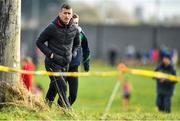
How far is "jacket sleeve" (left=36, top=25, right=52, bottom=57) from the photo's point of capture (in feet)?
36.0

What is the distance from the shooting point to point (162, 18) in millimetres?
58125

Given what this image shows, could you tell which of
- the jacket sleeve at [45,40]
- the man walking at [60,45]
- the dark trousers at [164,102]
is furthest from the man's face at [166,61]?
the jacket sleeve at [45,40]

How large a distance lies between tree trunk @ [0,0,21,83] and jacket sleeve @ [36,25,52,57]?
0.38 metres

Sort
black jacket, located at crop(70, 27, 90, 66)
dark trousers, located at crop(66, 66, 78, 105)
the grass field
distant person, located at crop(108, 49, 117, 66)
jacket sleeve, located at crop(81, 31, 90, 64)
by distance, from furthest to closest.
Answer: distant person, located at crop(108, 49, 117, 66) < jacket sleeve, located at crop(81, 31, 90, 64) < black jacket, located at crop(70, 27, 90, 66) < dark trousers, located at crop(66, 66, 78, 105) < the grass field

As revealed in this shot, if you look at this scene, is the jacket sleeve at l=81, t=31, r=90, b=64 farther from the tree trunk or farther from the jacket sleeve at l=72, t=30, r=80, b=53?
the tree trunk

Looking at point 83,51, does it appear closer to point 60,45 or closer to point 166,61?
point 60,45

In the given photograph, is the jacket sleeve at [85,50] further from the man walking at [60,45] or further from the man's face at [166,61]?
the man's face at [166,61]

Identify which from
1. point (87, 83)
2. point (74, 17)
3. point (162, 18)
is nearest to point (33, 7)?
point (162, 18)

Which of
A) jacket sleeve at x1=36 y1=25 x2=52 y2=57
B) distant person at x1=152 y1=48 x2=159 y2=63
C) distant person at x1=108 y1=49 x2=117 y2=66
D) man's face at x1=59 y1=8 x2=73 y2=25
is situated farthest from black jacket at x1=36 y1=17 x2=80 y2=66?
distant person at x1=152 y1=48 x2=159 y2=63

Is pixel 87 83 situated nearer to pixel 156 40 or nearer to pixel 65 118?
pixel 156 40

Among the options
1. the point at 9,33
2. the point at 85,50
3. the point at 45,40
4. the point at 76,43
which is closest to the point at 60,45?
the point at 45,40

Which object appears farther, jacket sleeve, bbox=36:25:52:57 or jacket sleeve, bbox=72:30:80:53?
jacket sleeve, bbox=72:30:80:53

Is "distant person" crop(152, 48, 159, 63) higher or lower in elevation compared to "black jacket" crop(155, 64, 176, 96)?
lower

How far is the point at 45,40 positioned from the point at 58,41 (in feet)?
0.73
